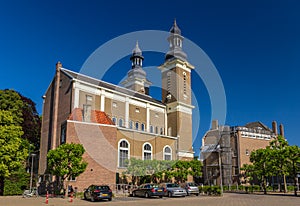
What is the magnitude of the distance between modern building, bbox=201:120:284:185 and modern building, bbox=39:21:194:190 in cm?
461

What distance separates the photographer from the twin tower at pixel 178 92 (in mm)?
54719

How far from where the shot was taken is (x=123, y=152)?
4069 centimetres

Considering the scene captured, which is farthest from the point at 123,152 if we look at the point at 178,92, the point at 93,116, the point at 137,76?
the point at 137,76

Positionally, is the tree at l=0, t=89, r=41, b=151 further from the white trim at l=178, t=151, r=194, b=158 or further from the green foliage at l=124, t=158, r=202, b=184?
the white trim at l=178, t=151, r=194, b=158

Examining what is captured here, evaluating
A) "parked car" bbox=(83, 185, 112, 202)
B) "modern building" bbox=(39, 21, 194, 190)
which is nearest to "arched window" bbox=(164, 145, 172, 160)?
"modern building" bbox=(39, 21, 194, 190)

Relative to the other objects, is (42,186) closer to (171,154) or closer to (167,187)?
(167,187)

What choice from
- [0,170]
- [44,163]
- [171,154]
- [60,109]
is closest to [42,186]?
[44,163]

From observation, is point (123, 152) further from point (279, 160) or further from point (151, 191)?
point (279, 160)

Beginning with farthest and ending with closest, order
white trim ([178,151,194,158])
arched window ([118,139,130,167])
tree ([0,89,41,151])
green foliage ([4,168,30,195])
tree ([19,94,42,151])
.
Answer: white trim ([178,151,194,158]) < tree ([19,94,42,151]) < tree ([0,89,41,151]) < arched window ([118,139,130,167]) < green foliage ([4,168,30,195])

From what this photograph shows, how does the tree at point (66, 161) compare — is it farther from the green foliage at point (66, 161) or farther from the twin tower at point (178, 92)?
the twin tower at point (178, 92)

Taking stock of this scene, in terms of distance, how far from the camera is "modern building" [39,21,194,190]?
34.7 metres

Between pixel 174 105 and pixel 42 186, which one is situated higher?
pixel 174 105

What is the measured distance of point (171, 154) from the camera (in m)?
49.6

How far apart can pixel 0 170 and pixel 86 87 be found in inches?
662
